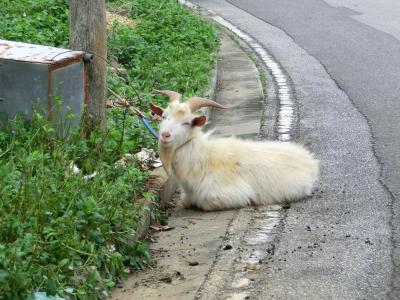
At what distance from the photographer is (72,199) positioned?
247 inches

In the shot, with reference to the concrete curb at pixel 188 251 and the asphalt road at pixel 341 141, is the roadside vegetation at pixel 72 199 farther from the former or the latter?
the asphalt road at pixel 341 141

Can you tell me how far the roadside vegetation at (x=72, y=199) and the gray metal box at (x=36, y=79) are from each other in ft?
0.62

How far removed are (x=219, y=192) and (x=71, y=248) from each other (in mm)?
2144

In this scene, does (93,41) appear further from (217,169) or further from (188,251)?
(188,251)

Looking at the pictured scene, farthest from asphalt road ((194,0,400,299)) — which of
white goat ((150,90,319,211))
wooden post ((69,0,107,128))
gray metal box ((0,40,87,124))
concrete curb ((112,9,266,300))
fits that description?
gray metal box ((0,40,87,124))

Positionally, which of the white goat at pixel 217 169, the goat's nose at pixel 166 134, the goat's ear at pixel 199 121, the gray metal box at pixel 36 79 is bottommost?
the white goat at pixel 217 169

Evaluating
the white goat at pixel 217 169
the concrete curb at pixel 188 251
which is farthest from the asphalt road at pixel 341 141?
the concrete curb at pixel 188 251

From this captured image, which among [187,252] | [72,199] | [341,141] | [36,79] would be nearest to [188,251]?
[187,252]

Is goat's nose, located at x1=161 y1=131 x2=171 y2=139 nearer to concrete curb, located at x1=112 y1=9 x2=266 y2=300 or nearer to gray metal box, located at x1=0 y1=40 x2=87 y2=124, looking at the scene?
concrete curb, located at x1=112 y1=9 x2=266 y2=300

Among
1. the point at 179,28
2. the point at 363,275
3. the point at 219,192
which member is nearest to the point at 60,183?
the point at 219,192

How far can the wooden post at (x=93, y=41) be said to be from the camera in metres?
8.09

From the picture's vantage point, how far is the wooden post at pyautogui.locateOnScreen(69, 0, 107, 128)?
8086 mm

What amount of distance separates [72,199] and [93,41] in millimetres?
2274

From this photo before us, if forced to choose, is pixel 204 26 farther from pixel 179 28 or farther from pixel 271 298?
pixel 271 298
